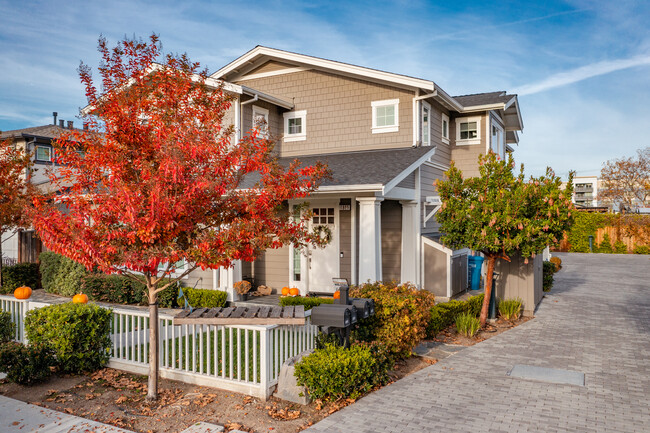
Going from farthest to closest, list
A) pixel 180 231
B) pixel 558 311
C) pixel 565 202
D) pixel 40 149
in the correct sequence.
Answer: pixel 40 149, pixel 558 311, pixel 565 202, pixel 180 231

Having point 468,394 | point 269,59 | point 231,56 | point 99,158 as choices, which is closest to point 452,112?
point 269,59

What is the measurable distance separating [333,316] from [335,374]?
83 cm

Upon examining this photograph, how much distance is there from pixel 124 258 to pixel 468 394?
4553 mm

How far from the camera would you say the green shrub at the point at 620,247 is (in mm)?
31641

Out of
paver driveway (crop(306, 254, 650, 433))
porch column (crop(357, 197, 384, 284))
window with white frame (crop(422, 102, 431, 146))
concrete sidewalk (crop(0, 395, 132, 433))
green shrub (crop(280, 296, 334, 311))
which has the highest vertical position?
window with white frame (crop(422, 102, 431, 146))

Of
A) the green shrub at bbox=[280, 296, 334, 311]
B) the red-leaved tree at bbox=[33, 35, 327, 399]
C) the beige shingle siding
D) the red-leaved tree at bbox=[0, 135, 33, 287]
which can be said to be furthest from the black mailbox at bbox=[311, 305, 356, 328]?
the red-leaved tree at bbox=[0, 135, 33, 287]

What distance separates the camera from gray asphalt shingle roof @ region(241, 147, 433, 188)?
10.1 metres

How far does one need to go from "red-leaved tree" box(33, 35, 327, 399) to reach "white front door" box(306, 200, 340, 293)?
20.5 feet

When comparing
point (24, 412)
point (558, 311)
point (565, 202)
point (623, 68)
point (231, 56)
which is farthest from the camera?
point (623, 68)

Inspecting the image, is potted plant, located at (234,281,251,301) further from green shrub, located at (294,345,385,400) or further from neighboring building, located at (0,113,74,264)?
green shrub, located at (294,345,385,400)

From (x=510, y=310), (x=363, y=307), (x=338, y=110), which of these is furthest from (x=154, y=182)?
(x=338, y=110)

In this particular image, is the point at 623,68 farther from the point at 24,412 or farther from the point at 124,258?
the point at 24,412

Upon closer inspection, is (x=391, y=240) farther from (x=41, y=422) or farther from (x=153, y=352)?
(x=41, y=422)

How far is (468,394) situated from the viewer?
19.7 feet
